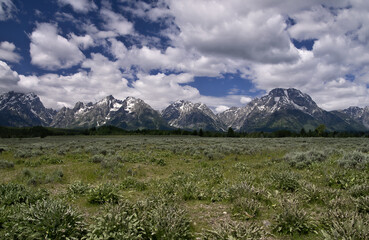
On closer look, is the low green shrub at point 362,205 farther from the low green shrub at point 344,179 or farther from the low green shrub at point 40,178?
the low green shrub at point 40,178

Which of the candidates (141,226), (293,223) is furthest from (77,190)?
(293,223)

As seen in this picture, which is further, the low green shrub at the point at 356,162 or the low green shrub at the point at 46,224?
the low green shrub at the point at 356,162

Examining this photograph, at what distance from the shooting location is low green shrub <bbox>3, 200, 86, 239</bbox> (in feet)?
16.9

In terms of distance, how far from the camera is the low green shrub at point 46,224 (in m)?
5.16

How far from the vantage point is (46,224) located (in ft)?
17.3

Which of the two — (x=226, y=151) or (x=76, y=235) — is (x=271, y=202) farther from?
(x=226, y=151)

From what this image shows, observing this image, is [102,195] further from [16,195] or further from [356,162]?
[356,162]

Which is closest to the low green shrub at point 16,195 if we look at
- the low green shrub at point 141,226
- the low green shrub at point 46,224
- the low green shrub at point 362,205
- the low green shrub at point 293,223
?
the low green shrub at point 46,224

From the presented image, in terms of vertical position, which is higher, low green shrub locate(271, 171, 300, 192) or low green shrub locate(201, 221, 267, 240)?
low green shrub locate(271, 171, 300, 192)

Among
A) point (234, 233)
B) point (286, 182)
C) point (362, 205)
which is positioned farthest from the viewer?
point (286, 182)

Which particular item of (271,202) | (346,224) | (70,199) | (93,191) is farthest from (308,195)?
(70,199)

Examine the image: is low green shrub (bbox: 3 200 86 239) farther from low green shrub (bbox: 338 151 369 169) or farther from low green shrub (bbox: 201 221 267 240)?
low green shrub (bbox: 338 151 369 169)

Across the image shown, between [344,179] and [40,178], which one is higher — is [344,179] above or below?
above

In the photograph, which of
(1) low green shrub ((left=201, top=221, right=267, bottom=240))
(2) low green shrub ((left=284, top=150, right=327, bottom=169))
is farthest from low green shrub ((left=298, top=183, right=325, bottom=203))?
(2) low green shrub ((left=284, top=150, right=327, bottom=169))
